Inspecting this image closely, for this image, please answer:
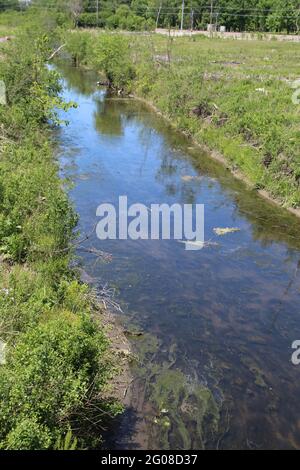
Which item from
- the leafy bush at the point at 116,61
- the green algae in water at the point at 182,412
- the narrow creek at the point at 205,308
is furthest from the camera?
the leafy bush at the point at 116,61

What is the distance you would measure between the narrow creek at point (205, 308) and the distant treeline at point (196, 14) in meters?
63.2

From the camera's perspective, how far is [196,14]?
283ft

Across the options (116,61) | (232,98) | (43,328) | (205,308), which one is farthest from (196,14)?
(43,328)

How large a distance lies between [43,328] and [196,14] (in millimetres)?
88168

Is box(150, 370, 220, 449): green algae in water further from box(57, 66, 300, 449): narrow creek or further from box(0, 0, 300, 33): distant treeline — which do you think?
box(0, 0, 300, 33): distant treeline

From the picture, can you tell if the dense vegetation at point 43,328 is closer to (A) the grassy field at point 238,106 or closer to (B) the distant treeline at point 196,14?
(A) the grassy field at point 238,106

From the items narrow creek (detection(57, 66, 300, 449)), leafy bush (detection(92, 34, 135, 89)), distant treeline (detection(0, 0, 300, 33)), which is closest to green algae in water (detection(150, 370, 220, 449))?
narrow creek (detection(57, 66, 300, 449))

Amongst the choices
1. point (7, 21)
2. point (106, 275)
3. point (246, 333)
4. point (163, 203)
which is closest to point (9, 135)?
point (163, 203)

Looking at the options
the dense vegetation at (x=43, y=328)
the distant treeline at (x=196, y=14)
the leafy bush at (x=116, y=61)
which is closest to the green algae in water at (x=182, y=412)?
the dense vegetation at (x=43, y=328)

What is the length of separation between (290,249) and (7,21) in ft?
231

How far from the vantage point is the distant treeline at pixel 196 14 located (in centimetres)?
7906

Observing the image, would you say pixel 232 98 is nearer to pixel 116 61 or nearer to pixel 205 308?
pixel 116 61

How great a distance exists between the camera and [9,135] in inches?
800

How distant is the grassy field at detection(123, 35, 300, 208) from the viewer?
788 inches
